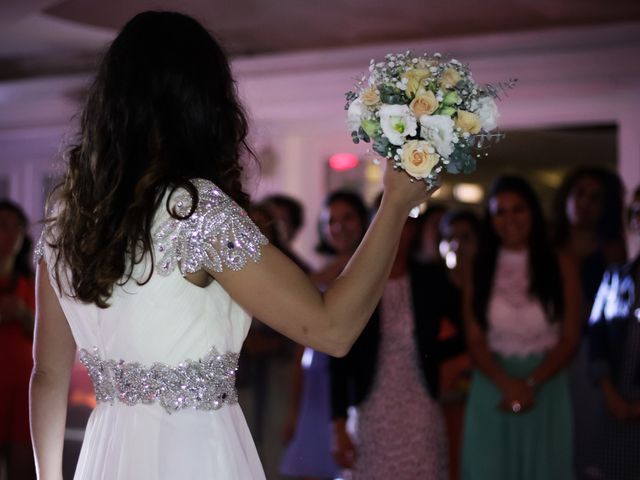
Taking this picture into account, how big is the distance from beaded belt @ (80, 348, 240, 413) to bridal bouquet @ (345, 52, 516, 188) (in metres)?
0.49

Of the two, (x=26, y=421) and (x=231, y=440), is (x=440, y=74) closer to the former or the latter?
(x=231, y=440)

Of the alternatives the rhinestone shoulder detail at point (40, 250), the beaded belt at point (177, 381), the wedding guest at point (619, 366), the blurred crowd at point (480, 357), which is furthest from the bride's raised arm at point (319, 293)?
the wedding guest at point (619, 366)

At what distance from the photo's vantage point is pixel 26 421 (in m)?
5.11

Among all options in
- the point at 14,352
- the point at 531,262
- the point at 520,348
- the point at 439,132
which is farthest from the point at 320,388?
the point at 439,132

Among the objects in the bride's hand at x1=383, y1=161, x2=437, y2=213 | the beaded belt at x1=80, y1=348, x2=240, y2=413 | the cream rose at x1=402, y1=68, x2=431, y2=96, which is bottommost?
the beaded belt at x1=80, y1=348, x2=240, y2=413

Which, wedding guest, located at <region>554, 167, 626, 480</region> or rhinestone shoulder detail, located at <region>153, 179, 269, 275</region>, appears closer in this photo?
rhinestone shoulder detail, located at <region>153, 179, 269, 275</region>

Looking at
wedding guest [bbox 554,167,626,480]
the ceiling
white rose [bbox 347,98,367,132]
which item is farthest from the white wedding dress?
the ceiling

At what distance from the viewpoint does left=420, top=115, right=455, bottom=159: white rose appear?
1.85 meters

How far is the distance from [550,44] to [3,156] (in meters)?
5.22

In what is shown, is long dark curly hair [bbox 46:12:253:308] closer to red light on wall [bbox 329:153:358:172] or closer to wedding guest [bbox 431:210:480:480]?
wedding guest [bbox 431:210:480:480]

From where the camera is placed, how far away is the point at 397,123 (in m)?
1.90

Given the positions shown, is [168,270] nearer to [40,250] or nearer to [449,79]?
[40,250]

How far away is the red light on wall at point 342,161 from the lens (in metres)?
7.55

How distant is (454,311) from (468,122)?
2597mm
